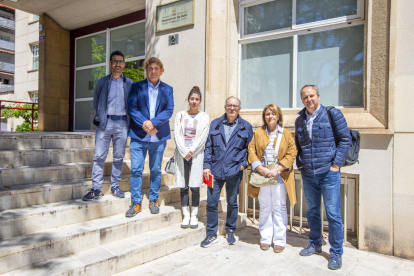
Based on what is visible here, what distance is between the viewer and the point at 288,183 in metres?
3.71

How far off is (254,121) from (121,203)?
2591mm

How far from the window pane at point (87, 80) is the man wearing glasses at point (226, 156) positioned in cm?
619

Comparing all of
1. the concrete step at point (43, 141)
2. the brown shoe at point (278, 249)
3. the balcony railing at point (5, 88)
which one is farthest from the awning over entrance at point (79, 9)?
the balcony railing at point (5, 88)

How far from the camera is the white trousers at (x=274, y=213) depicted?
12.3 feet

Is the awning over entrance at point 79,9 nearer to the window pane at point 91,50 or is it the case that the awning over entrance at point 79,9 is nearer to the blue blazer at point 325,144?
the window pane at point 91,50

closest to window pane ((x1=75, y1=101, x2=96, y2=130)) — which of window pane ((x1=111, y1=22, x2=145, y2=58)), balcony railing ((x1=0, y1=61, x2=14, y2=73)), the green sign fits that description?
window pane ((x1=111, y1=22, x2=145, y2=58))

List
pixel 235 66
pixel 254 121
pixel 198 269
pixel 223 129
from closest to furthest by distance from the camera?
pixel 198 269 < pixel 223 129 < pixel 254 121 < pixel 235 66

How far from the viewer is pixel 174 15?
19.2 feet

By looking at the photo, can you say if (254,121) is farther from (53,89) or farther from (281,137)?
(53,89)

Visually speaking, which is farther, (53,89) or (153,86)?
(53,89)

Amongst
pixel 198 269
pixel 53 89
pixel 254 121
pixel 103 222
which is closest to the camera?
pixel 198 269

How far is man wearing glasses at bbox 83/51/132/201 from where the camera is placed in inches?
155

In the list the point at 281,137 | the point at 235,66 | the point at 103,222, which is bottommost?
the point at 103,222

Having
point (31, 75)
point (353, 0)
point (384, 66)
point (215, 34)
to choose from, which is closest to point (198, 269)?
point (384, 66)
